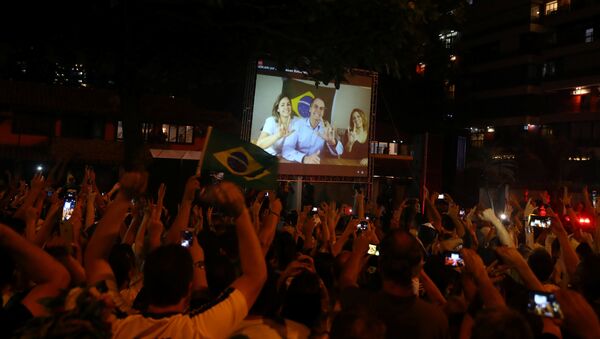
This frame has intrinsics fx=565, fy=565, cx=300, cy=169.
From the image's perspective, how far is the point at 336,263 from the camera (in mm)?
4031

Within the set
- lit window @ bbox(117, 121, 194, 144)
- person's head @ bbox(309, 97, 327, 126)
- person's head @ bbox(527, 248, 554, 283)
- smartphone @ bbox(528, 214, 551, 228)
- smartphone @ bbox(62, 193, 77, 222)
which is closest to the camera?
person's head @ bbox(527, 248, 554, 283)

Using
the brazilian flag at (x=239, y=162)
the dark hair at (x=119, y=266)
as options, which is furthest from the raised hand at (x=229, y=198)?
the brazilian flag at (x=239, y=162)

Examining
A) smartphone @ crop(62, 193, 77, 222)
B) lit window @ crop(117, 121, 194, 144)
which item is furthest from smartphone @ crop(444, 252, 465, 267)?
lit window @ crop(117, 121, 194, 144)

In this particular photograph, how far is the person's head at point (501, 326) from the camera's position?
2.21 m

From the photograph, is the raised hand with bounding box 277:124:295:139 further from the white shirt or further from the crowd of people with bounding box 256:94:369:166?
the white shirt

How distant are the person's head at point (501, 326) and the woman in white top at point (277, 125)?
1163 cm

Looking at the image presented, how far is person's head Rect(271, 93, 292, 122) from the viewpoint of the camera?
13.8m

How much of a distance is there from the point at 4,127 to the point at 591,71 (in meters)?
40.7

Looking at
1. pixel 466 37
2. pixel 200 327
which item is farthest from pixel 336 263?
pixel 466 37

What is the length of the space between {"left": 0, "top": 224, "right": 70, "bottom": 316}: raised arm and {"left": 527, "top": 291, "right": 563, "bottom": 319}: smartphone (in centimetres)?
225

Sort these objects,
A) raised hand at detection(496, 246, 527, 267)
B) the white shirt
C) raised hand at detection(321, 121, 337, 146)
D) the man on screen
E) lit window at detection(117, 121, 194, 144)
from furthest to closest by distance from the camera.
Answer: lit window at detection(117, 121, 194, 144) → raised hand at detection(321, 121, 337, 146) → the man on screen → raised hand at detection(496, 246, 527, 267) → the white shirt

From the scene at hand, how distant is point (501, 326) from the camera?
7.29 feet

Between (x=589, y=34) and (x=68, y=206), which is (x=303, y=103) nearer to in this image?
(x=68, y=206)

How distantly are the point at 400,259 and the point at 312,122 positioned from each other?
1142cm
